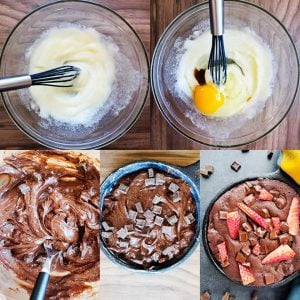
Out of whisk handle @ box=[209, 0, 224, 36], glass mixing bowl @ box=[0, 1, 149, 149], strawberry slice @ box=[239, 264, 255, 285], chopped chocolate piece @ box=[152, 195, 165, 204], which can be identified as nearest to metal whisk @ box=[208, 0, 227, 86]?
whisk handle @ box=[209, 0, 224, 36]

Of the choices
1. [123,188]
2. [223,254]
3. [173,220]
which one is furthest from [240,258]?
[123,188]

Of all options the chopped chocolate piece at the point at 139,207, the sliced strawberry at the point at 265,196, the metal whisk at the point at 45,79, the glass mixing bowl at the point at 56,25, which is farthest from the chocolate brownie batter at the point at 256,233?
the metal whisk at the point at 45,79

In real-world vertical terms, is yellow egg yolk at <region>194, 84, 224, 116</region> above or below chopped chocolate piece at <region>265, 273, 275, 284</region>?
above

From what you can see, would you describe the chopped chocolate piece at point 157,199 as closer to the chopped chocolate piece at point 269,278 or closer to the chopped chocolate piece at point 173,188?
the chopped chocolate piece at point 173,188

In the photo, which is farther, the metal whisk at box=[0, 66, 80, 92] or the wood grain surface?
the wood grain surface

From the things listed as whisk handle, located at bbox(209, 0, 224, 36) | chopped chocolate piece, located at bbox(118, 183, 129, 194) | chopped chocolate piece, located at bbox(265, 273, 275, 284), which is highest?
whisk handle, located at bbox(209, 0, 224, 36)

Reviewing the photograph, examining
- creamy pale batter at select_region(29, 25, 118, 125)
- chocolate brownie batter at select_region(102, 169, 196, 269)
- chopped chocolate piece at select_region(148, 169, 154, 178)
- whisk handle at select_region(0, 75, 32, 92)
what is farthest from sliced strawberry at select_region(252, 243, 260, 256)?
whisk handle at select_region(0, 75, 32, 92)

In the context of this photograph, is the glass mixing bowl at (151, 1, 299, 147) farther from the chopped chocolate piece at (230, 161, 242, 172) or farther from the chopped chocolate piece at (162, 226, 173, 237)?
the chopped chocolate piece at (162, 226, 173, 237)
